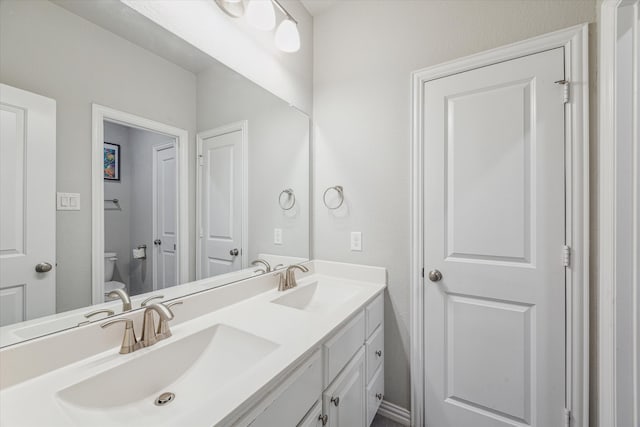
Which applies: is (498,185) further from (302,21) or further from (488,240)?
(302,21)

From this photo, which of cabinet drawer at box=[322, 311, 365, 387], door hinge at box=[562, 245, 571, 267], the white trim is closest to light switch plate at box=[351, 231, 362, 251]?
cabinet drawer at box=[322, 311, 365, 387]

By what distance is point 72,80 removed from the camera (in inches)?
31.9

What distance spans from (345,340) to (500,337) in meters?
0.81

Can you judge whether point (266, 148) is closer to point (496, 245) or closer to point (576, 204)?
point (496, 245)

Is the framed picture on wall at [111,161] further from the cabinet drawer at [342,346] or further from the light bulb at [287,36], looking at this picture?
the light bulb at [287,36]

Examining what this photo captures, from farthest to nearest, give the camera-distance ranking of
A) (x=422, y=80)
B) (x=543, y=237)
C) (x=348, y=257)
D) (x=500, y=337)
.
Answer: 1. (x=348, y=257)
2. (x=422, y=80)
3. (x=500, y=337)
4. (x=543, y=237)

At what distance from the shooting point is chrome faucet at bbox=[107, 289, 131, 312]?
898 mm

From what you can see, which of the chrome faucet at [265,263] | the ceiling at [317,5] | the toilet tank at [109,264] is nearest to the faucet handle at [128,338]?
the toilet tank at [109,264]

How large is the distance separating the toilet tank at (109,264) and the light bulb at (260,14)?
1.21 meters

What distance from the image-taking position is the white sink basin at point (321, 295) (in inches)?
60.3

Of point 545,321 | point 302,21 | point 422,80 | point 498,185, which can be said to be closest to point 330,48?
point 302,21

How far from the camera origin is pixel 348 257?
1.77 meters

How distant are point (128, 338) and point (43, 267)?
313mm

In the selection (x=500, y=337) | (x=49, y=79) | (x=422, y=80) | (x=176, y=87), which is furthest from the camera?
(x=422, y=80)
